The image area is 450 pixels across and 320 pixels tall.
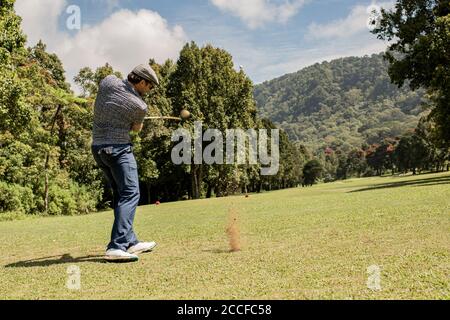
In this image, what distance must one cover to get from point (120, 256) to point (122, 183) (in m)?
1.17

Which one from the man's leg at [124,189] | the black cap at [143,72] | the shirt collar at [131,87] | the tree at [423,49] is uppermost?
the tree at [423,49]

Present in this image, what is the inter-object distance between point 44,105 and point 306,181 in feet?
334

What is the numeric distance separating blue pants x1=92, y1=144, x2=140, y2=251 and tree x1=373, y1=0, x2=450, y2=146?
29.5 m

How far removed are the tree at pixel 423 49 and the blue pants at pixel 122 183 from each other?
2947 centimetres

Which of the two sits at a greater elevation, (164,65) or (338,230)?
(164,65)

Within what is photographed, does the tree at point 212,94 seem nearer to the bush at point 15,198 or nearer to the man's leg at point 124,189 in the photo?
the bush at point 15,198

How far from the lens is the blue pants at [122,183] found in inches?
270

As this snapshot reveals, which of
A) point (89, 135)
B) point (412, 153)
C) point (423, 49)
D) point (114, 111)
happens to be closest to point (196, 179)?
point (89, 135)

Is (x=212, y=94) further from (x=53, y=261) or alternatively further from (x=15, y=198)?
(x=53, y=261)

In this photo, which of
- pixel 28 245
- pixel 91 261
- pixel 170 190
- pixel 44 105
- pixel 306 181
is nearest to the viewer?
pixel 91 261

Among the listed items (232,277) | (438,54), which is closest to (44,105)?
(438,54)

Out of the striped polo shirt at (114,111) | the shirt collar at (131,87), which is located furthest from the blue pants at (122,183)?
the shirt collar at (131,87)

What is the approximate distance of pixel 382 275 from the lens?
4707 mm

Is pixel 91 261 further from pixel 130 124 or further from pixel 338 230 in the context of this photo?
pixel 338 230
